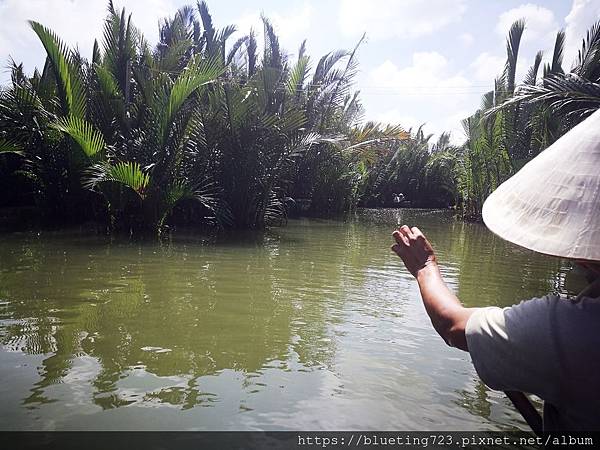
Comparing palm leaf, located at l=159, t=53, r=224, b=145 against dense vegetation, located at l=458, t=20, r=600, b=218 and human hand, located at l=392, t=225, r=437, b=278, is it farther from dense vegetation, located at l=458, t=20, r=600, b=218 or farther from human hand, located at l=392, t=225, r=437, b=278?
human hand, located at l=392, t=225, r=437, b=278

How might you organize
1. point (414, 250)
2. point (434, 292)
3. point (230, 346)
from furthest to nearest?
1. point (230, 346)
2. point (414, 250)
3. point (434, 292)

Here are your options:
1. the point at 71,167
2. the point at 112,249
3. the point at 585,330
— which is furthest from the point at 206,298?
the point at 71,167

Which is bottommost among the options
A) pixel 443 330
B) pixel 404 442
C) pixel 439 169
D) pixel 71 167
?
pixel 404 442

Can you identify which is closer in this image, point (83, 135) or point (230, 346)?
point (230, 346)

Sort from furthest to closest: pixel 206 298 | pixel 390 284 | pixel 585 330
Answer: pixel 390 284 → pixel 206 298 → pixel 585 330

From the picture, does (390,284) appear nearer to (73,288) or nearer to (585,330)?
(73,288)

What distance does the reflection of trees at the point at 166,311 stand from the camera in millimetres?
3123

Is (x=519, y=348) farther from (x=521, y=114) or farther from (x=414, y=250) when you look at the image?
(x=521, y=114)

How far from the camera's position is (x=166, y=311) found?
4340 millimetres

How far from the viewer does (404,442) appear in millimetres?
2324

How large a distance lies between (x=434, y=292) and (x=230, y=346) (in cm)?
247

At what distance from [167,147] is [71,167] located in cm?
220

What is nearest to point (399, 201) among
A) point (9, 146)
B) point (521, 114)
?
point (521, 114)

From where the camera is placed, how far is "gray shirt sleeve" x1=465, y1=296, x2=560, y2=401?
101 cm
